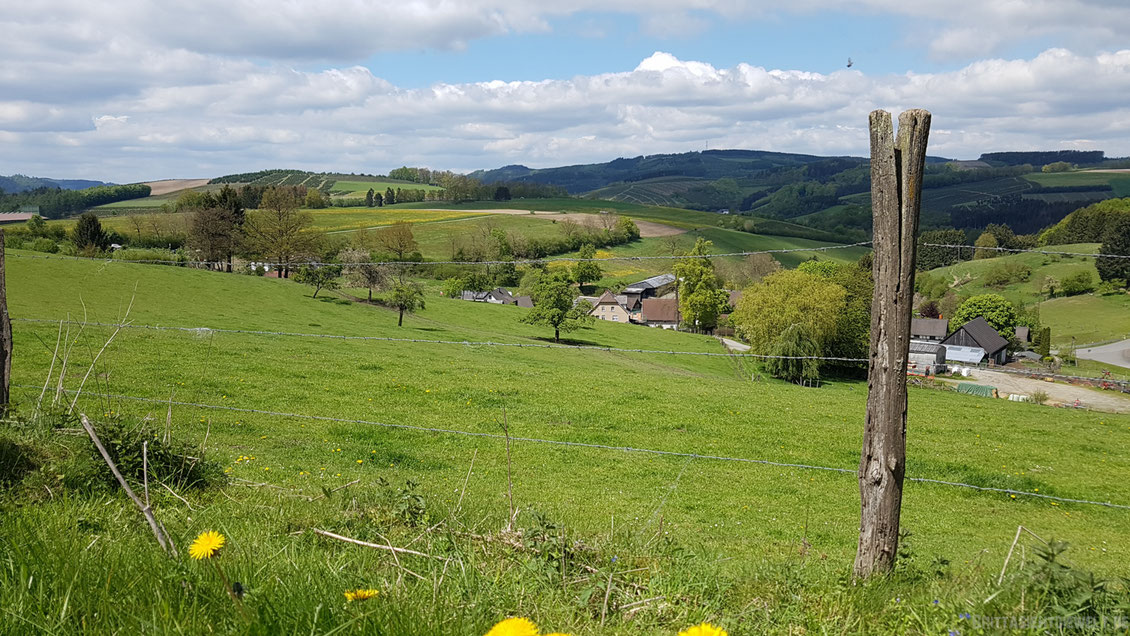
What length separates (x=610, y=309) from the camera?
269ft

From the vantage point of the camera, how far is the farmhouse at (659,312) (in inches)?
3142

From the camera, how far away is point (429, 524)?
456cm

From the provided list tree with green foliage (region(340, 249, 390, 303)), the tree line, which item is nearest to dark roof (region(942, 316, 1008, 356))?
tree with green foliage (region(340, 249, 390, 303))

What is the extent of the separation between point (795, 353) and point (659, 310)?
3807 cm

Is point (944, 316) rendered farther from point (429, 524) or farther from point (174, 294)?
point (429, 524)

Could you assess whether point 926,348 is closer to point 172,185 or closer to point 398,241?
point 398,241

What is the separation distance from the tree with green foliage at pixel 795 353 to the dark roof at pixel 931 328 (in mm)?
36596

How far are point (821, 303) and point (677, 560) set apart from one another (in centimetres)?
4740

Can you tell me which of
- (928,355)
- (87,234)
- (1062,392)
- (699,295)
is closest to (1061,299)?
(928,355)

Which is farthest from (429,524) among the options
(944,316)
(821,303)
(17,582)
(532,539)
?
(944,316)

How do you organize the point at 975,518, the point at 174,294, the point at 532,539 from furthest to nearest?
the point at 174,294
the point at 975,518
the point at 532,539

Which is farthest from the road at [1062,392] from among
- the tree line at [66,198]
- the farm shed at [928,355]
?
the tree line at [66,198]

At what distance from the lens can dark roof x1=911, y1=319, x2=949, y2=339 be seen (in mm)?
75750

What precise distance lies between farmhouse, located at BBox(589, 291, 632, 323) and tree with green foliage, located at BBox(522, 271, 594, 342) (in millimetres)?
32202
